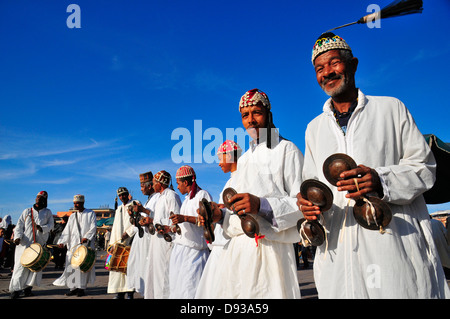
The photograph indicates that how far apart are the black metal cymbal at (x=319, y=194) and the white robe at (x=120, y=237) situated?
6778mm

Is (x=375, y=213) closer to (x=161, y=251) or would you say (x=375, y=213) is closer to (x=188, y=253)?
(x=188, y=253)

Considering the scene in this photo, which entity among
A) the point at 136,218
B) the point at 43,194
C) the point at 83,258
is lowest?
the point at 83,258

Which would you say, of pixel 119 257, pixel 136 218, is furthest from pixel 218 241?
pixel 119 257

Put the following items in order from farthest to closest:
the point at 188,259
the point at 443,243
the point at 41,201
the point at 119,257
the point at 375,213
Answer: the point at 41,201 → the point at 119,257 → the point at 188,259 → the point at 443,243 → the point at 375,213

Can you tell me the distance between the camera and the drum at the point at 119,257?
7.64m

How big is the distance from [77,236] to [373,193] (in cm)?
931

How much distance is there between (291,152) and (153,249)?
183 inches

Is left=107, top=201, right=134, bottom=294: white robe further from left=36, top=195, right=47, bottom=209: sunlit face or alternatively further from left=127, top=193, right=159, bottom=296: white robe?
left=36, top=195, right=47, bottom=209: sunlit face

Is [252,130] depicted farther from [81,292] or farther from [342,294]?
[81,292]

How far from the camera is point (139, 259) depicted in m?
7.35

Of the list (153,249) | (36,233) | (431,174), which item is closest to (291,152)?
(431,174)

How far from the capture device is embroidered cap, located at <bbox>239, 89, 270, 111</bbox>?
3137 millimetres

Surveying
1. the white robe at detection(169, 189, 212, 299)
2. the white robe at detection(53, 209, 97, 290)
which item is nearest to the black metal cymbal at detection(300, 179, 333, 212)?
the white robe at detection(169, 189, 212, 299)

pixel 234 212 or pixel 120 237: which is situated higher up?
pixel 234 212
